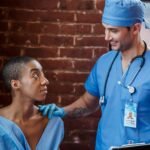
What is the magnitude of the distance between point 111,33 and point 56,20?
0.68 m

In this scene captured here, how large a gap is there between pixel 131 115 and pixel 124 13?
0.54 meters

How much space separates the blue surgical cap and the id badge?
0.42 m

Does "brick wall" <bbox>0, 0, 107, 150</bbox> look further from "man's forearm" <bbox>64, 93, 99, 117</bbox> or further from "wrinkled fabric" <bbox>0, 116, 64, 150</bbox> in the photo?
"wrinkled fabric" <bbox>0, 116, 64, 150</bbox>

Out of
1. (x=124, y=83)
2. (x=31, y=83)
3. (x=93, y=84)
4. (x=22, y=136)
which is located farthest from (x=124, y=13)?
(x=22, y=136)

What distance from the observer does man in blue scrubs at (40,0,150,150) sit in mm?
1986

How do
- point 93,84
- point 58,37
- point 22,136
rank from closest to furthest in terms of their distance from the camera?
1. point 22,136
2. point 93,84
3. point 58,37

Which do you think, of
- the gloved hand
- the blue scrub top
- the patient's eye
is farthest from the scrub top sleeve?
the patient's eye

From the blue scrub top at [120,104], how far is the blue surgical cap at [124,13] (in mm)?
203

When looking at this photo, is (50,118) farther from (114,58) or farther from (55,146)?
(114,58)

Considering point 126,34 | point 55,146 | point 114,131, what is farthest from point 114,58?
point 55,146

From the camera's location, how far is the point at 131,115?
1.98 meters

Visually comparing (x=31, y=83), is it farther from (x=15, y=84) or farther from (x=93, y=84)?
(x=93, y=84)

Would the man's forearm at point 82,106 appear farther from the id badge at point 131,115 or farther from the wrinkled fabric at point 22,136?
the id badge at point 131,115

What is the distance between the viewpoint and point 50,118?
2105 mm
